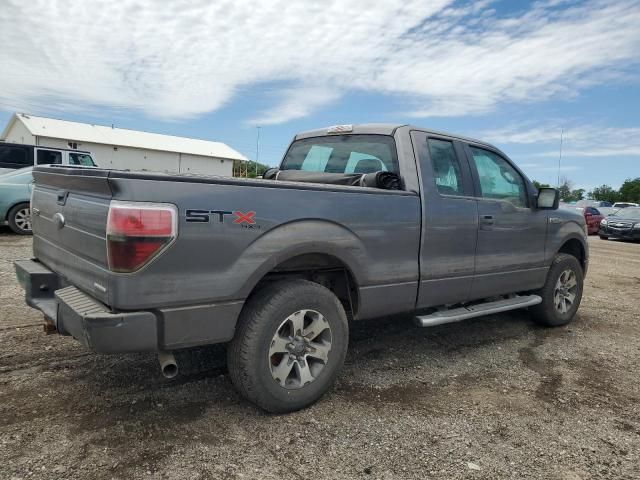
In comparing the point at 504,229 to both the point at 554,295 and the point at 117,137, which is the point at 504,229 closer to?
the point at 554,295

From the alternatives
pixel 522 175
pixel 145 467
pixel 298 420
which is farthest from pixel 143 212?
pixel 522 175

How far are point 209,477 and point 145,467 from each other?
341mm

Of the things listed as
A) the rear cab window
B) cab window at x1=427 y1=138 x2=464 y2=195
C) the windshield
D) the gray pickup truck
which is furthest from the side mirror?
the windshield

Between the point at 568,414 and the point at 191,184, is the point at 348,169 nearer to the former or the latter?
the point at 191,184

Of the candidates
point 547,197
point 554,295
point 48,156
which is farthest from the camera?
point 48,156

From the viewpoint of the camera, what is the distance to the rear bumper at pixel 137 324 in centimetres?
248

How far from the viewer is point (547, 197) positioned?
492 cm

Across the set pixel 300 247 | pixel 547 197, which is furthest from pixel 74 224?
pixel 547 197

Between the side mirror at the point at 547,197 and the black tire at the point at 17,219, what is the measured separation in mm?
9873

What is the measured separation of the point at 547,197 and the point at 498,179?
2.10 feet

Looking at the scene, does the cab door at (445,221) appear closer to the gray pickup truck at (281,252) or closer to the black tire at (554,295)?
the gray pickup truck at (281,252)

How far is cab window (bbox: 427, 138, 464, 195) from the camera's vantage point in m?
4.05

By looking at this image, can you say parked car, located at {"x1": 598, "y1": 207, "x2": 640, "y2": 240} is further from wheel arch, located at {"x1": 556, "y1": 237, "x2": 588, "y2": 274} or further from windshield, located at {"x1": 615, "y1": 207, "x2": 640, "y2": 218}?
wheel arch, located at {"x1": 556, "y1": 237, "x2": 588, "y2": 274}

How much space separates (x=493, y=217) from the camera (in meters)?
4.41
